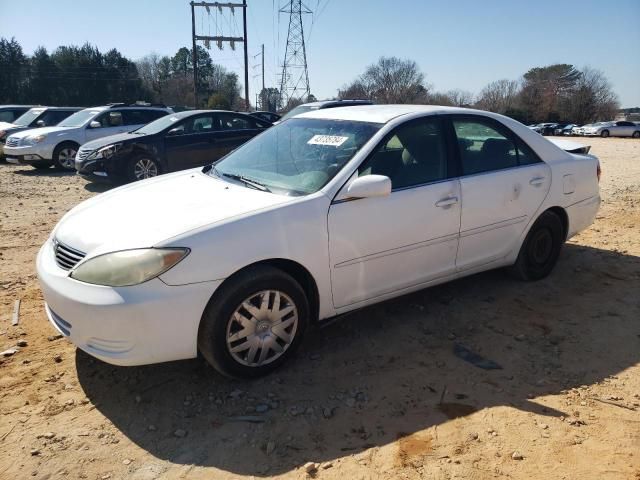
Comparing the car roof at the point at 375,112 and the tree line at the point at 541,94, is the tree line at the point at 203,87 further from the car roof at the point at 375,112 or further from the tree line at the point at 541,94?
the car roof at the point at 375,112

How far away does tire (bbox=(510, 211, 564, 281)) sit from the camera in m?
4.42

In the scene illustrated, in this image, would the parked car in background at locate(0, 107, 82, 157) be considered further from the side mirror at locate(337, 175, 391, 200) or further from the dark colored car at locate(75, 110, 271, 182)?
the side mirror at locate(337, 175, 391, 200)

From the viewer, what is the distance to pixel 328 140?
358 cm

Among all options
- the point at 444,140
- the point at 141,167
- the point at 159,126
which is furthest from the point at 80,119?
the point at 444,140

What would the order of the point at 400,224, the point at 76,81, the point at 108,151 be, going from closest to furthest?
the point at 400,224, the point at 108,151, the point at 76,81

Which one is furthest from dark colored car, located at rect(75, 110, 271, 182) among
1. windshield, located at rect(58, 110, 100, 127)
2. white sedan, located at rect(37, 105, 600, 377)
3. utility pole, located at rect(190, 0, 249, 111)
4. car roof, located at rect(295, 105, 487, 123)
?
utility pole, located at rect(190, 0, 249, 111)

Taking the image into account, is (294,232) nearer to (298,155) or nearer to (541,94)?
(298,155)

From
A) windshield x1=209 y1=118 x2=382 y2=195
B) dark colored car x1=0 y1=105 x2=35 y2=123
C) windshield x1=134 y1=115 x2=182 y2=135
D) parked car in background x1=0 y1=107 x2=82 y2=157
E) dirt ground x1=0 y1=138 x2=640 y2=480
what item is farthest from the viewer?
dark colored car x1=0 y1=105 x2=35 y2=123

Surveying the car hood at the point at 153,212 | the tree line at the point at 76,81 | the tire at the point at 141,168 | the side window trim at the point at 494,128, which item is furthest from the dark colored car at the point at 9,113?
the tree line at the point at 76,81

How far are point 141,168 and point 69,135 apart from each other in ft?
13.4

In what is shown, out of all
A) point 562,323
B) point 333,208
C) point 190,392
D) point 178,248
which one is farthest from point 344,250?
point 562,323

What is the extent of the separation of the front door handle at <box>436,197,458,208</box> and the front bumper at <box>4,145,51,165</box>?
450 inches

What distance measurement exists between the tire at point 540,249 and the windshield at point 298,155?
193 cm

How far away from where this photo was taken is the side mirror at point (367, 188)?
3072mm
